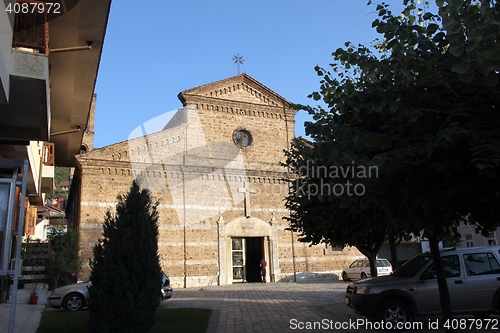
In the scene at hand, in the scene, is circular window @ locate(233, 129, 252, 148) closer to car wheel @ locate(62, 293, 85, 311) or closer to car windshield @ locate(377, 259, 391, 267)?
car windshield @ locate(377, 259, 391, 267)

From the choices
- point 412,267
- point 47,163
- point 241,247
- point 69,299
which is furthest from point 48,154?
point 412,267

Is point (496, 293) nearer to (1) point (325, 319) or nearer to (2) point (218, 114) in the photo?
(1) point (325, 319)

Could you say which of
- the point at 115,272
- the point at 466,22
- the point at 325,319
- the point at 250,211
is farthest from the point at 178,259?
the point at 466,22

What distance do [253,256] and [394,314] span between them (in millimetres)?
16991

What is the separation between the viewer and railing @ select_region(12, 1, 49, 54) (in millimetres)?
7828

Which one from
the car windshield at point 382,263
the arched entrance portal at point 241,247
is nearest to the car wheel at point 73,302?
the arched entrance portal at point 241,247

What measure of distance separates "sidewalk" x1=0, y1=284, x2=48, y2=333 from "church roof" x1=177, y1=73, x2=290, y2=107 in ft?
41.5

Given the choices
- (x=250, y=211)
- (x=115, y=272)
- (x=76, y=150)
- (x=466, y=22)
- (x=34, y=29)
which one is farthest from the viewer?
(x=250, y=211)

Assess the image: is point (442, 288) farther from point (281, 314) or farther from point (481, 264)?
point (281, 314)

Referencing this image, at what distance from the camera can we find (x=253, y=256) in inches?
1006

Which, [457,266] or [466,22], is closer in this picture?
[466,22]

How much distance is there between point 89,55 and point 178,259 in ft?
44.6

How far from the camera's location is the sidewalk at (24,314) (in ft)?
31.6

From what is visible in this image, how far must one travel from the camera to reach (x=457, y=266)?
370 inches
